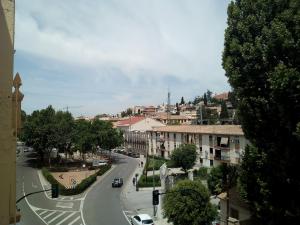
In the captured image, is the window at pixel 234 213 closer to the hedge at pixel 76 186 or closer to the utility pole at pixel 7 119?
the utility pole at pixel 7 119

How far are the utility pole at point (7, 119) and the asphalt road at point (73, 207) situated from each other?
2743 cm

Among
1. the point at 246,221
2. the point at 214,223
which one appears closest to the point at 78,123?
the point at 214,223

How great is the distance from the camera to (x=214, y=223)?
3102cm

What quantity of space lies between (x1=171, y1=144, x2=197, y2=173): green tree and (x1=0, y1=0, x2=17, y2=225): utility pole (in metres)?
50.1

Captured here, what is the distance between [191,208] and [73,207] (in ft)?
64.0

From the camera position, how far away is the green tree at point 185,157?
59.5 m

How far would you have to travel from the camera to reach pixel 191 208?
29.4 metres

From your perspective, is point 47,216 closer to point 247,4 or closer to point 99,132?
point 247,4

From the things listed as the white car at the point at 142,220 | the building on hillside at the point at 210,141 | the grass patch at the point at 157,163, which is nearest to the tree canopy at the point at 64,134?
the grass patch at the point at 157,163

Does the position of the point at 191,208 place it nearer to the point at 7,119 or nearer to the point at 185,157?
the point at 7,119

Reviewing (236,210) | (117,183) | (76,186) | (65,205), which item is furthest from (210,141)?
(236,210)

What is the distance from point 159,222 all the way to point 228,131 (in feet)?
80.0

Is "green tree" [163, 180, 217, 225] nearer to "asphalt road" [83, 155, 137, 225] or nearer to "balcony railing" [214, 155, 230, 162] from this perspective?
"asphalt road" [83, 155, 137, 225]

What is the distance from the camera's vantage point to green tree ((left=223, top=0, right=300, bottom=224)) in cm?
1742
